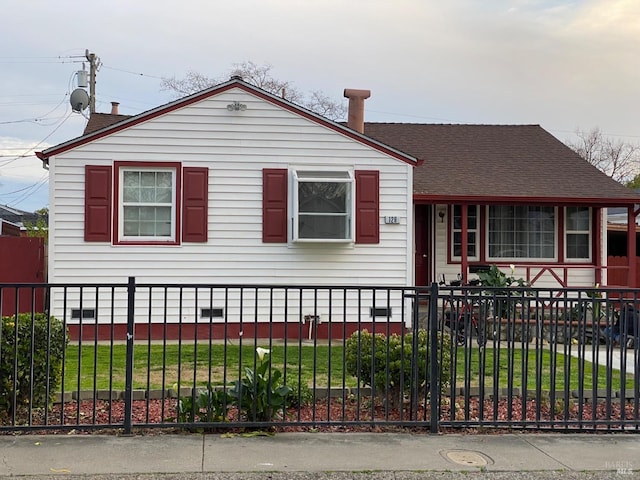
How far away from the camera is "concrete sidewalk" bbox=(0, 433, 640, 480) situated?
431 cm

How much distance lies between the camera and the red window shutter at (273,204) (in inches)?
441

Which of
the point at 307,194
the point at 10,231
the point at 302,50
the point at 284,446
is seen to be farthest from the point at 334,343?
the point at 10,231

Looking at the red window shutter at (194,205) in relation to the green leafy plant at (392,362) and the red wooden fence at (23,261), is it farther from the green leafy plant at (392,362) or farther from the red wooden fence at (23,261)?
the green leafy plant at (392,362)

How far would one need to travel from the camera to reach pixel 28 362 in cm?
514

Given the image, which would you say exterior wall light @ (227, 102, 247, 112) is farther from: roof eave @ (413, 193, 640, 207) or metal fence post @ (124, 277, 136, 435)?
metal fence post @ (124, 277, 136, 435)

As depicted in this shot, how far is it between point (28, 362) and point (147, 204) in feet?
20.1

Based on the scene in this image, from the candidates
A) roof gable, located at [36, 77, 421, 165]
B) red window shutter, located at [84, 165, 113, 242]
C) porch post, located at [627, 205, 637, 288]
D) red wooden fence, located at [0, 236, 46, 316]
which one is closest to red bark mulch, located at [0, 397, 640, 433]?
red window shutter, located at [84, 165, 113, 242]

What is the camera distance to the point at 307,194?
11078mm

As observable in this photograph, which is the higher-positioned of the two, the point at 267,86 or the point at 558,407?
the point at 267,86

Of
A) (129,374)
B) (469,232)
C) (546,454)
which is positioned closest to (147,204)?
(129,374)

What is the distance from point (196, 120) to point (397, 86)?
1343 centimetres

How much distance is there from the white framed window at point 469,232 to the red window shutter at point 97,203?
7.41 metres

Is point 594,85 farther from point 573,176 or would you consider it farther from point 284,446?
point 284,446

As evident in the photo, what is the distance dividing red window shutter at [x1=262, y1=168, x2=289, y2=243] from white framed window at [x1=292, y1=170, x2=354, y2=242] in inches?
12.6
